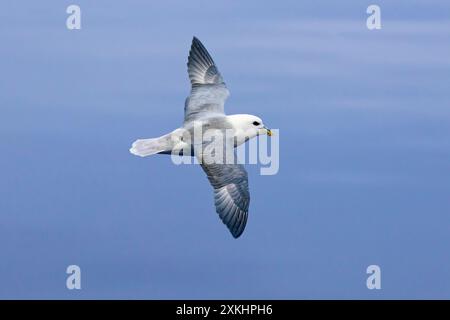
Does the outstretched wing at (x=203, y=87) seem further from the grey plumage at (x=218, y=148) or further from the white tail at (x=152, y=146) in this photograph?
the white tail at (x=152, y=146)

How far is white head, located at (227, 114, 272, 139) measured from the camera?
12445 mm

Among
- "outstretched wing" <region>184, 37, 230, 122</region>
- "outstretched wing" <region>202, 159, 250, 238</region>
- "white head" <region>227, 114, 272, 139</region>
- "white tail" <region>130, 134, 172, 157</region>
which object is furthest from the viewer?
"outstretched wing" <region>184, 37, 230, 122</region>

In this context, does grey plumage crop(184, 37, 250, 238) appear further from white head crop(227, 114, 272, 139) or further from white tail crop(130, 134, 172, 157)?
white tail crop(130, 134, 172, 157)

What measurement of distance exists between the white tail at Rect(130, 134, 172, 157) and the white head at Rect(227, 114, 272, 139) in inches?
→ 38.5

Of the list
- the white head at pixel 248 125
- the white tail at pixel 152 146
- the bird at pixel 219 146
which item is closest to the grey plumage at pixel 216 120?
the bird at pixel 219 146

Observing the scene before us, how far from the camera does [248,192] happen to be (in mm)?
11891

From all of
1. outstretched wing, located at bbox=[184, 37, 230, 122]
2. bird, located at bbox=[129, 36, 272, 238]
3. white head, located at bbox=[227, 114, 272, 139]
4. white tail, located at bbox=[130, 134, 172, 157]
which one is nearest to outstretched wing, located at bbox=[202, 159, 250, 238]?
bird, located at bbox=[129, 36, 272, 238]

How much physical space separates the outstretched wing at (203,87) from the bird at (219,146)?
0.04 ft

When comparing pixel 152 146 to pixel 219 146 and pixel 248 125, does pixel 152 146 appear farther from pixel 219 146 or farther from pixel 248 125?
pixel 248 125
